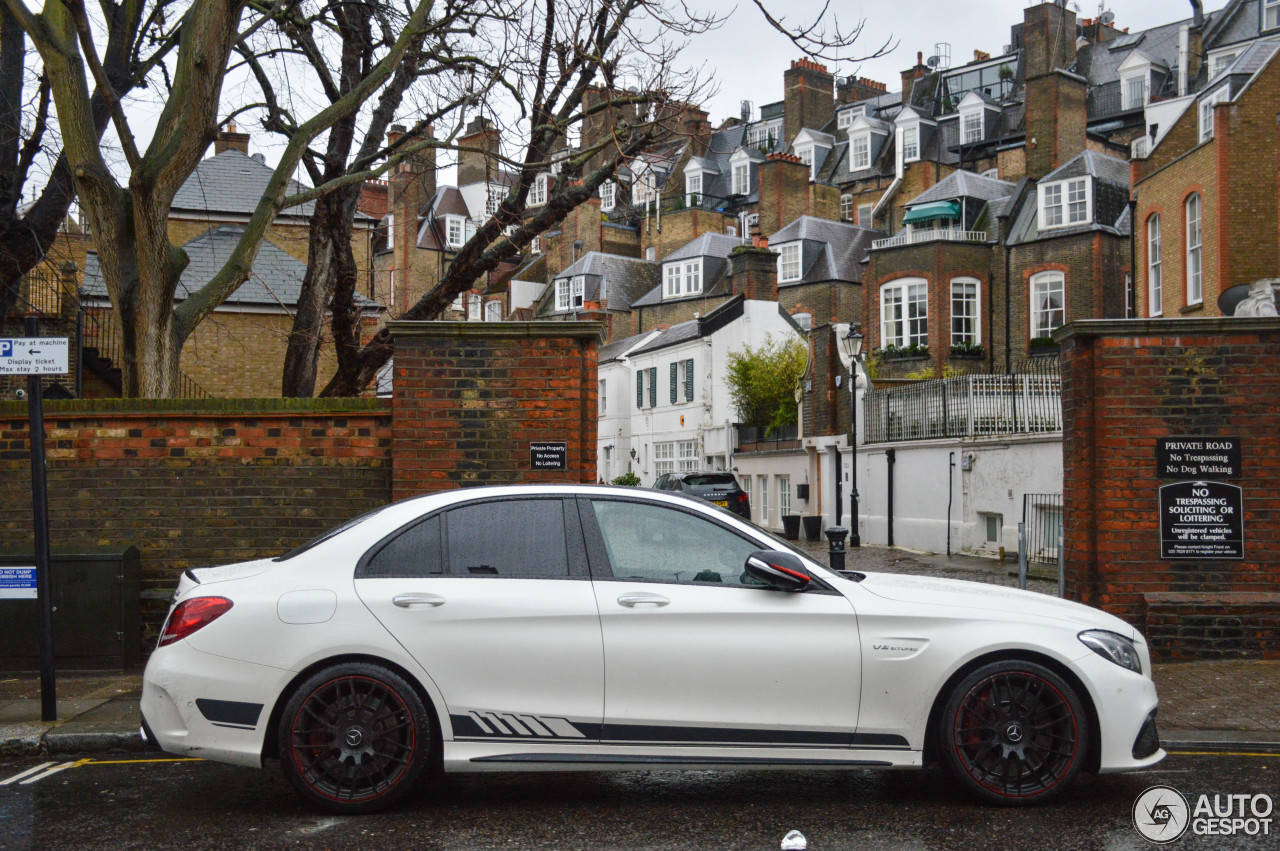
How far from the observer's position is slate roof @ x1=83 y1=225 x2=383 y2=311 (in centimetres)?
2595

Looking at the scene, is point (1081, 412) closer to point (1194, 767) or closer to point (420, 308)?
point (1194, 767)

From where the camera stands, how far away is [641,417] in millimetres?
47875

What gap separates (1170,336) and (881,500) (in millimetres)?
17678

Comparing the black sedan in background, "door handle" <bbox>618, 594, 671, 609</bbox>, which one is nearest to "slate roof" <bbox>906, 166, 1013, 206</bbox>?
the black sedan in background

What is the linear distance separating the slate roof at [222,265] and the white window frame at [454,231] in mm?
42818

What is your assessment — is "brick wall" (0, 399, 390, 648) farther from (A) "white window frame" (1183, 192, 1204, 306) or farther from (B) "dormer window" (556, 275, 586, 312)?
(B) "dormer window" (556, 275, 586, 312)

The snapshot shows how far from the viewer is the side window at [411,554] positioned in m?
5.59

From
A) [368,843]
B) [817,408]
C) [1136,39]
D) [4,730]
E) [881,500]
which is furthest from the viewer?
A: [1136,39]

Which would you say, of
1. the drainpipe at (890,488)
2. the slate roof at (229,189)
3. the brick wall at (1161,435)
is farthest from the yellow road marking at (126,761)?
the slate roof at (229,189)

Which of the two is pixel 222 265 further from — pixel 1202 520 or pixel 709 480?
pixel 1202 520

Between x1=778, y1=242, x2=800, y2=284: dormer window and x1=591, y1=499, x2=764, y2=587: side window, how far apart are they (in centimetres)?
4362

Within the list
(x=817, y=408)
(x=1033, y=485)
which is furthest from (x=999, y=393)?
(x=817, y=408)

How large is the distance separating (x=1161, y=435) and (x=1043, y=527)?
28.3 feet

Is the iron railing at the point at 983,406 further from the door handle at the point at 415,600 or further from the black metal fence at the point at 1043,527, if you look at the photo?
the door handle at the point at 415,600
